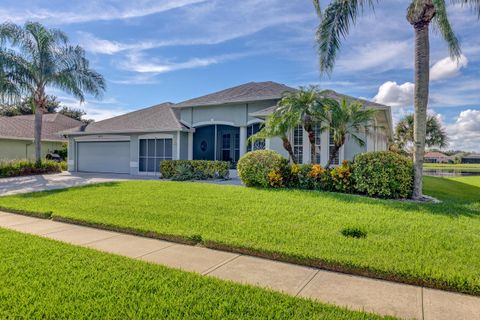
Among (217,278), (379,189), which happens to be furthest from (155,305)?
(379,189)

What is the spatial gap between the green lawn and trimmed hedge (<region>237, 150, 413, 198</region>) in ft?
3.28

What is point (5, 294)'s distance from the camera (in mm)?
3621

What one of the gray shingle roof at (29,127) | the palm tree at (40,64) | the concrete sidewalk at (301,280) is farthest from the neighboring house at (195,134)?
the concrete sidewalk at (301,280)

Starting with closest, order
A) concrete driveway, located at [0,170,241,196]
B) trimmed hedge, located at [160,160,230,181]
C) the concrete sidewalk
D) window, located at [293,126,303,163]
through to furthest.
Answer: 1. the concrete sidewalk
2. concrete driveway, located at [0,170,241,196]
3. window, located at [293,126,303,163]
4. trimmed hedge, located at [160,160,230,181]

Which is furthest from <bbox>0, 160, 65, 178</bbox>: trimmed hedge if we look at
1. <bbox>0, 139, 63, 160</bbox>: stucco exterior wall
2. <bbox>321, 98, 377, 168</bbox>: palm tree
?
<bbox>321, 98, 377, 168</bbox>: palm tree

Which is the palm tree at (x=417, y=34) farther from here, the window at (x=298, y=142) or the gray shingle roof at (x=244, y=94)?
the gray shingle roof at (x=244, y=94)

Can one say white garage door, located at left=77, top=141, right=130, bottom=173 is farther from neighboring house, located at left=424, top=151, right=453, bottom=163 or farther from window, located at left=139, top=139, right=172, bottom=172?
neighboring house, located at left=424, top=151, right=453, bottom=163

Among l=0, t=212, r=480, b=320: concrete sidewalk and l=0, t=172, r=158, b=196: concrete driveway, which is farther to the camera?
l=0, t=172, r=158, b=196: concrete driveway

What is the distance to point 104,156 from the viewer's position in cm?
2362

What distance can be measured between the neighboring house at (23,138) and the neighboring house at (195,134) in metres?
6.06

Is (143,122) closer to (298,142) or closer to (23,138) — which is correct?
(298,142)

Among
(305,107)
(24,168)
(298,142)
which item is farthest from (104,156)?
(305,107)

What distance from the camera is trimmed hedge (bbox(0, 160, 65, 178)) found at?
20.1 metres

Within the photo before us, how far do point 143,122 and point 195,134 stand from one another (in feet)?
13.6
